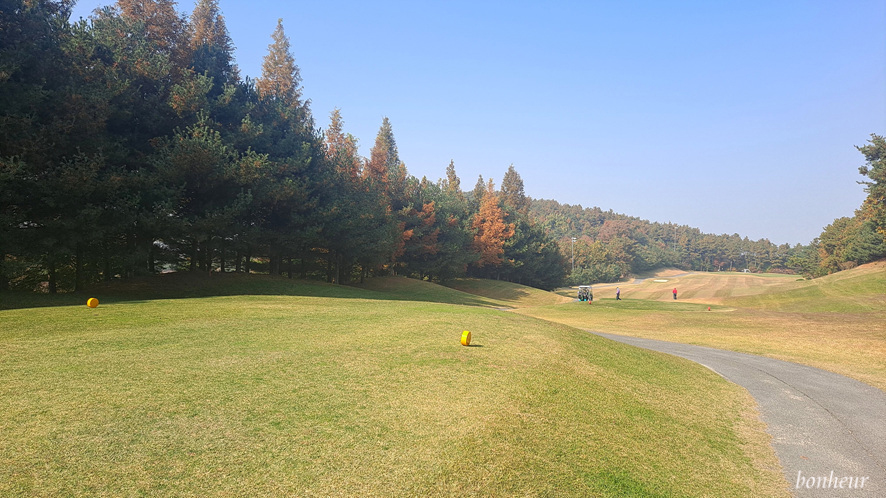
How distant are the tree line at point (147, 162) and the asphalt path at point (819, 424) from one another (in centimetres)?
2650

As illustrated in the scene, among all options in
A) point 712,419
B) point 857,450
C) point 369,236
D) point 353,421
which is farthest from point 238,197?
point 857,450

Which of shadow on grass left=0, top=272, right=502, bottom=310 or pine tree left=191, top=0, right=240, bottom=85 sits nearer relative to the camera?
shadow on grass left=0, top=272, right=502, bottom=310

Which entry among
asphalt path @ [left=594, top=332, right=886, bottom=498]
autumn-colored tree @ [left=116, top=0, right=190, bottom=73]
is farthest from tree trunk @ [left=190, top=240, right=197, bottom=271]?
asphalt path @ [left=594, top=332, right=886, bottom=498]

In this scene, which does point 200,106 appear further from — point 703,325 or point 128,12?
point 703,325

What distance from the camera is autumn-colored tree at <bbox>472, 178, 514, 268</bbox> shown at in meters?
71.3

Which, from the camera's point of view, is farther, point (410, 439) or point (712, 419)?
point (712, 419)

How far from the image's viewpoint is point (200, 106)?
96.2 feet

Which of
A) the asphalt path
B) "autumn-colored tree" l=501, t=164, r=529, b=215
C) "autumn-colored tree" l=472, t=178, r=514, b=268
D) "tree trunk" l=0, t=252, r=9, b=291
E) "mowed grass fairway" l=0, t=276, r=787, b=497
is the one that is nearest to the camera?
"mowed grass fairway" l=0, t=276, r=787, b=497

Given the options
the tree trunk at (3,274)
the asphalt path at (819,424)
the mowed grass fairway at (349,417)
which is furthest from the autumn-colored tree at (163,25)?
the asphalt path at (819,424)

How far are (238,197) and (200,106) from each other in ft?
20.7

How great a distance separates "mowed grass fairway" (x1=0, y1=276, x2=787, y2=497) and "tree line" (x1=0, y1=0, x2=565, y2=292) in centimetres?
1161

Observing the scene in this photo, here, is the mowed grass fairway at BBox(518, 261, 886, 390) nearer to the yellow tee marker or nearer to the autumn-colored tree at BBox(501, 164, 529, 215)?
the yellow tee marker

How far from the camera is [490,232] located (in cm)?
7181

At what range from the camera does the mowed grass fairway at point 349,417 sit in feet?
17.3
